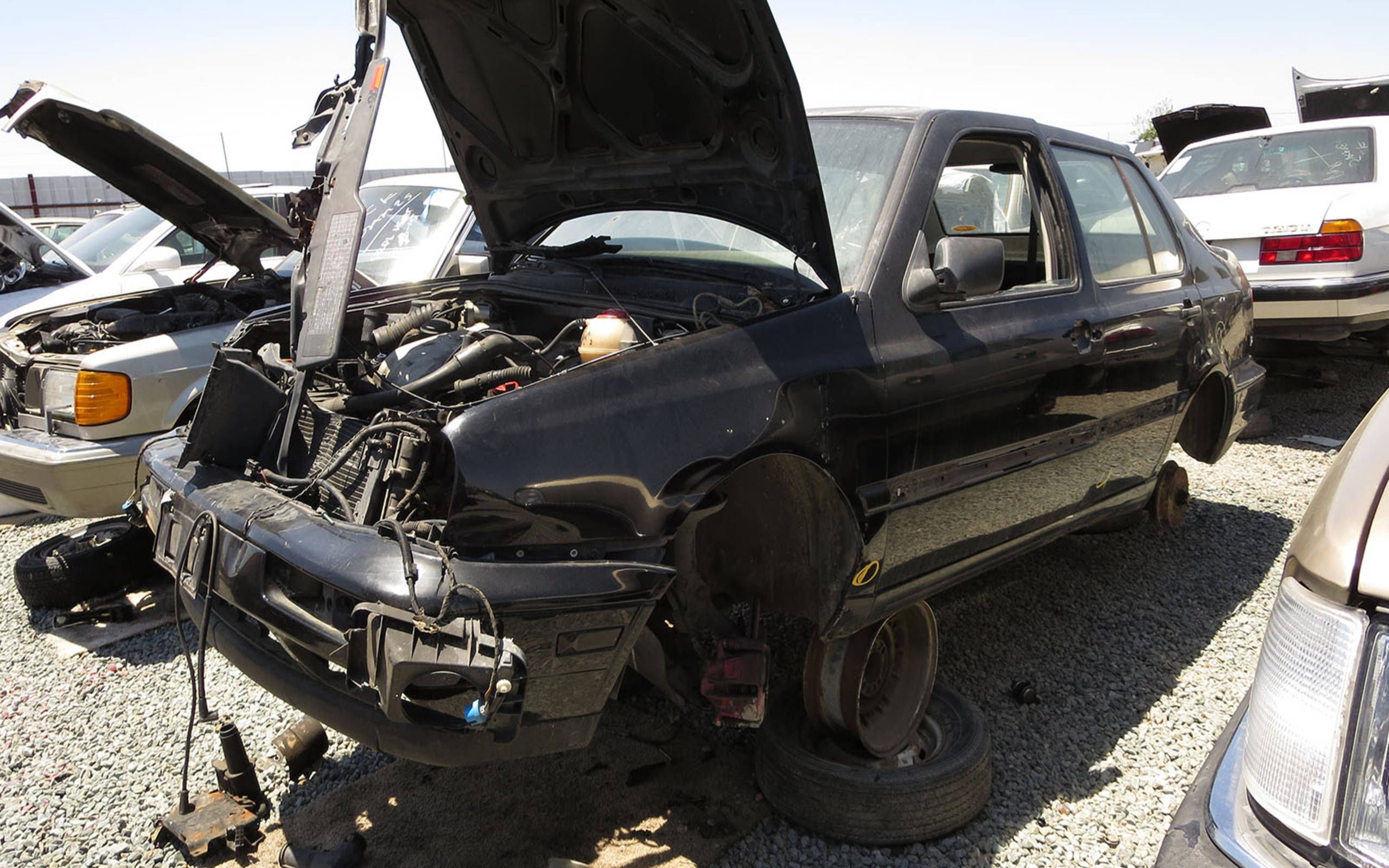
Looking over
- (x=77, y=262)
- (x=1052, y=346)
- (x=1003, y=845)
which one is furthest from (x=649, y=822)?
(x=77, y=262)

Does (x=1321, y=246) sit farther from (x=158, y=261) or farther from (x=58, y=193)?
(x=58, y=193)

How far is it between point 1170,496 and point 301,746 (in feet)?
12.7

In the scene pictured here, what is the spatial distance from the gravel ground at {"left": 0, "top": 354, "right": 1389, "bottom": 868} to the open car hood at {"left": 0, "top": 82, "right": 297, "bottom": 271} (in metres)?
1.98

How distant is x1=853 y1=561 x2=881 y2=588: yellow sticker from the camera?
2.63 meters

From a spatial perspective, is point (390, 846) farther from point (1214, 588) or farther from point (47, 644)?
point (1214, 588)

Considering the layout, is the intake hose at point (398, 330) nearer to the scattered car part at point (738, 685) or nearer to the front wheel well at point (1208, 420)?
the scattered car part at point (738, 685)

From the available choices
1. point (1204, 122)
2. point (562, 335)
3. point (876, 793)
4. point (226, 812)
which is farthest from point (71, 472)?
point (1204, 122)

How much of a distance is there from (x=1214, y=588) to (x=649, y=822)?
2.84 metres

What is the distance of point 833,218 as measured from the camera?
2.92 metres

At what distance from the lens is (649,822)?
2.75 metres

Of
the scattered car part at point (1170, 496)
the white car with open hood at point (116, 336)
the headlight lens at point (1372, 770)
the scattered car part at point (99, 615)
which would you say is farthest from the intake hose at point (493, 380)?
the scattered car part at point (1170, 496)

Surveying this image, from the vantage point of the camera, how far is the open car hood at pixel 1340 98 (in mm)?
12023

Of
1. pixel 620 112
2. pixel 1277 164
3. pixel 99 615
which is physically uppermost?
pixel 620 112

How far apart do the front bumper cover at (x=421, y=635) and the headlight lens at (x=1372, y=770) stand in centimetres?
123
